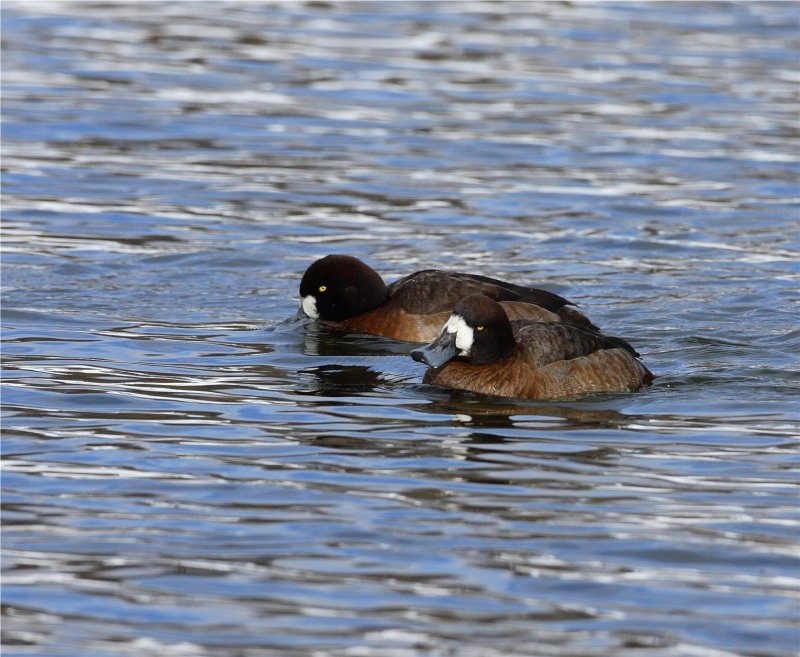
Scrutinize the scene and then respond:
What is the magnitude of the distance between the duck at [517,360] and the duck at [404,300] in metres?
1.24

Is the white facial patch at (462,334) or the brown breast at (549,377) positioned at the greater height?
the white facial patch at (462,334)

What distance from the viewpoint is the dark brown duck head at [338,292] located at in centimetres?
1276

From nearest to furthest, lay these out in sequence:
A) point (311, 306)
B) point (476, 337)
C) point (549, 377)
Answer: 1. point (549, 377)
2. point (476, 337)
3. point (311, 306)

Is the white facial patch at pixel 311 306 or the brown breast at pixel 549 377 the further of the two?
the white facial patch at pixel 311 306

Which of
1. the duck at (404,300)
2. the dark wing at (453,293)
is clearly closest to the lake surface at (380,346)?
the duck at (404,300)

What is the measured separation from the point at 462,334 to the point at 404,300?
6.61 ft

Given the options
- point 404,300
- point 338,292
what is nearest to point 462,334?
point 404,300

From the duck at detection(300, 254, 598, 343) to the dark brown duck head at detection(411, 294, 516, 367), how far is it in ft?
Answer: 4.82

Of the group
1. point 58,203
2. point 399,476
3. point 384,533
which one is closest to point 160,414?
point 399,476

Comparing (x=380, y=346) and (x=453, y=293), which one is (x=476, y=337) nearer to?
(x=453, y=293)

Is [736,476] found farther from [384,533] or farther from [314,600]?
[314,600]

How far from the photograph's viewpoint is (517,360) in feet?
34.1

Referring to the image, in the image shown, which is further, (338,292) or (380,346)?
(338,292)

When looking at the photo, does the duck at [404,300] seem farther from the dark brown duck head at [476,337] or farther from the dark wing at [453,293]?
the dark brown duck head at [476,337]
